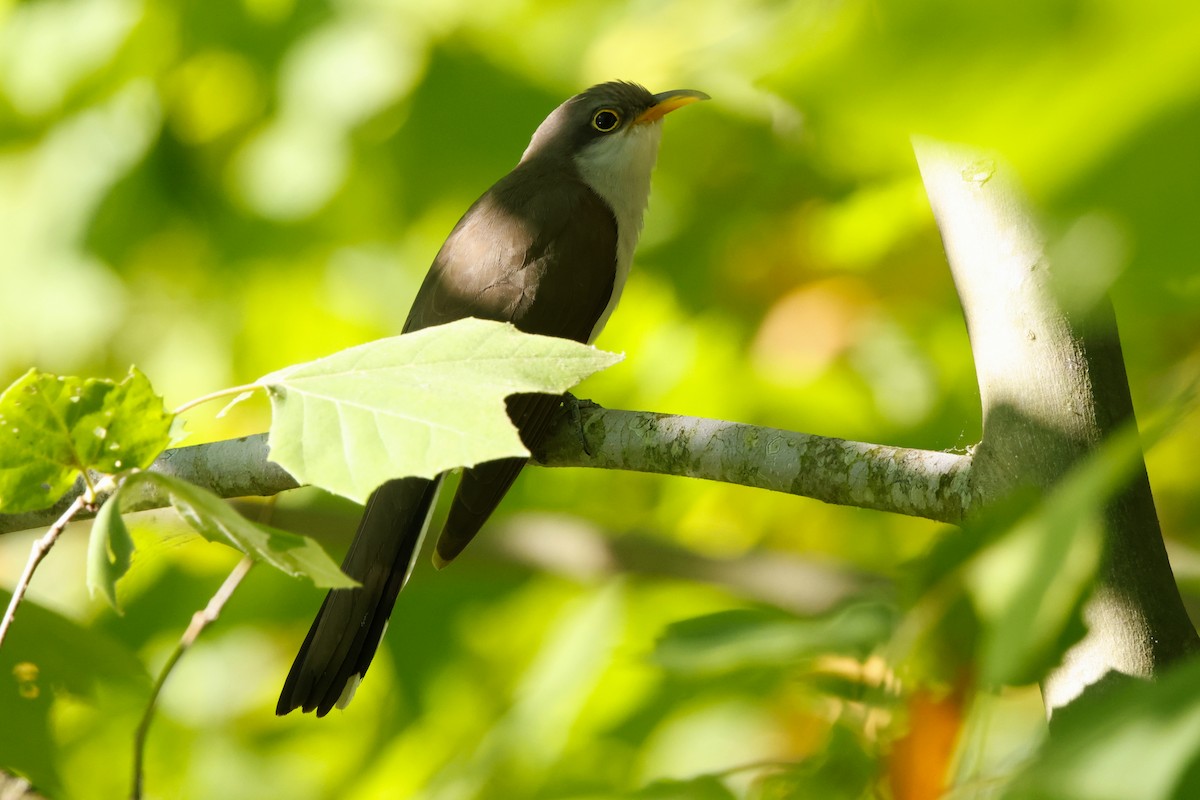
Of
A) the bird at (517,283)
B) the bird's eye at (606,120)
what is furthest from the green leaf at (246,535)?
the bird's eye at (606,120)

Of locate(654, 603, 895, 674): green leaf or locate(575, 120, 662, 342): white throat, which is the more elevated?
locate(654, 603, 895, 674): green leaf

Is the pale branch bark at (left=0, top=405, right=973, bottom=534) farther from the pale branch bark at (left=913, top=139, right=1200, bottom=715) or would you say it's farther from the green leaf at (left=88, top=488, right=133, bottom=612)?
the green leaf at (left=88, top=488, right=133, bottom=612)

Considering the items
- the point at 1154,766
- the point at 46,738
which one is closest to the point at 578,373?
the point at 1154,766

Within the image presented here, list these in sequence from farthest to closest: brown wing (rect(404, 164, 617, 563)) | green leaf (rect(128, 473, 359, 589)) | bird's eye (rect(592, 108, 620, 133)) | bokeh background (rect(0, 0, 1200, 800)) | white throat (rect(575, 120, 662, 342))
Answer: bird's eye (rect(592, 108, 620, 133)) < white throat (rect(575, 120, 662, 342)) < brown wing (rect(404, 164, 617, 563)) < bokeh background (rect(0, 0, 1200, 800)) < green leaf (rect(128, 473, 359, 589))

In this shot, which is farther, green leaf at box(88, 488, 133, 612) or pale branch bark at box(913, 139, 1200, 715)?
pale branch bark at box(913, 139, 1200, 715)

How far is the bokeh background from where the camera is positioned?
2906 mm

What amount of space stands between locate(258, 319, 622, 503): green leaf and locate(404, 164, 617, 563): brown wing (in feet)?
5.25

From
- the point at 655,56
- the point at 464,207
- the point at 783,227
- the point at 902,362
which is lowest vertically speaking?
the point at 902,362

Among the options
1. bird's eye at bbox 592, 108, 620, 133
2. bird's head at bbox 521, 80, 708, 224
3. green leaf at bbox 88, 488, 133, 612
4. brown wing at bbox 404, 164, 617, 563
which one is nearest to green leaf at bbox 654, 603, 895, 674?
green leaf at bbox 88, 488, 133, 612

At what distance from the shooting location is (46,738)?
188cm

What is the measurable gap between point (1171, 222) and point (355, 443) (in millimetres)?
889

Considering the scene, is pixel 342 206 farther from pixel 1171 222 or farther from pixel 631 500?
pixel 1171 222

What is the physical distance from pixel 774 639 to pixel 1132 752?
1.29ft

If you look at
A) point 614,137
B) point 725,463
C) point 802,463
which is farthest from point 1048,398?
point 614,137
